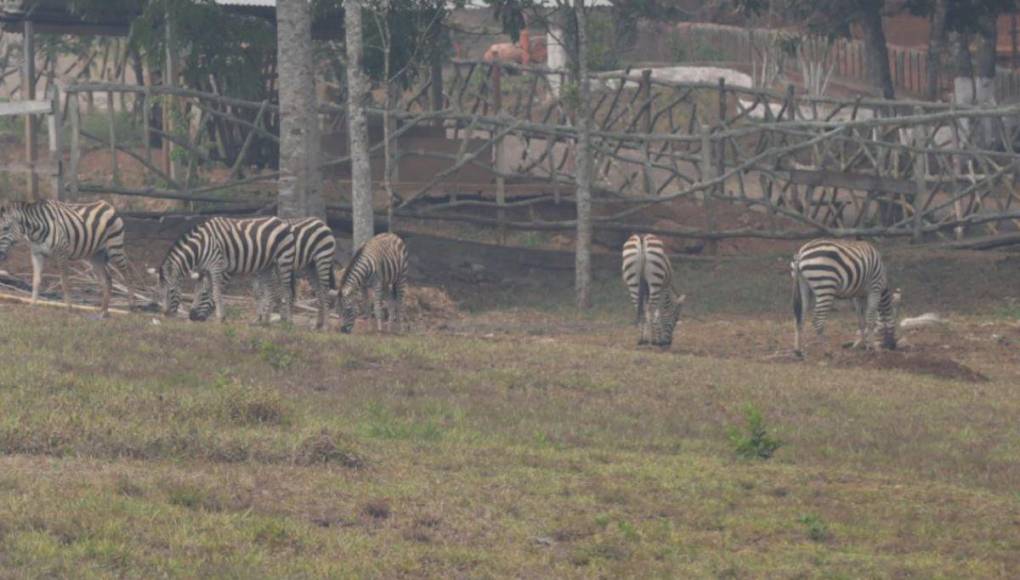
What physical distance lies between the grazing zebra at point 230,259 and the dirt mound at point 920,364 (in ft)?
22.9

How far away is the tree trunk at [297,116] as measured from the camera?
2484 cm

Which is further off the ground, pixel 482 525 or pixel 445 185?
pixel 445 185

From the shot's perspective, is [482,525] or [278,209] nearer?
[482,525]

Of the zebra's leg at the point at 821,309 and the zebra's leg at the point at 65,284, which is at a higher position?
the zebra's leg at the point at 65,284

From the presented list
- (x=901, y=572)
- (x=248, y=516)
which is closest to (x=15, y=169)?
(x=248, y=516)

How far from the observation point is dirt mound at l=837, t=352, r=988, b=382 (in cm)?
1808

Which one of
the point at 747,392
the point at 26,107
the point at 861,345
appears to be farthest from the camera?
the point at 26,107

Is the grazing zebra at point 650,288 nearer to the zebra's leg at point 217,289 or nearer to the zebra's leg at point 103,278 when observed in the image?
the zebra's leg at point 217,289

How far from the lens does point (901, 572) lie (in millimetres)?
9766

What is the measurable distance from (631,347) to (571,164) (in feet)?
43.6

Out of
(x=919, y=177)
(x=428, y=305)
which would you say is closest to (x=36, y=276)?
(x=428, y=305)

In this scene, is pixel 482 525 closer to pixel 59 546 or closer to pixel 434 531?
pixel 434 531

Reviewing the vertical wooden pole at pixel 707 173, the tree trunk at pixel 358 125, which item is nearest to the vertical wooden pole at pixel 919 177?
the vertical wooden pole at pixel 707 173

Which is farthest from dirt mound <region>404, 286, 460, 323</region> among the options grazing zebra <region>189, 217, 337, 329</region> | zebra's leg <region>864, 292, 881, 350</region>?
zebra's leg <region>864, 292, 881, 350</region>
